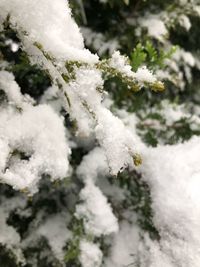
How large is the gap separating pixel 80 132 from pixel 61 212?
1073 mm

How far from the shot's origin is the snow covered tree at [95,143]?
1452mm

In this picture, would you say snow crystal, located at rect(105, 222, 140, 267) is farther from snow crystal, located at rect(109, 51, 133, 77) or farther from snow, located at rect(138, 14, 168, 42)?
snow, located at rect(138, 14, 168, 42)

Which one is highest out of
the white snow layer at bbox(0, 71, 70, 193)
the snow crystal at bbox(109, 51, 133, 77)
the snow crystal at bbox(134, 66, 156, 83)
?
the snow crystal at bbox(109, 51, 133, 77)

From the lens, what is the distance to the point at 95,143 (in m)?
2.65

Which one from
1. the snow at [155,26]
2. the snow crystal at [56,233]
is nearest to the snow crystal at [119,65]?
the snow crystal at [56,233]

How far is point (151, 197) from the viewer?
211cm

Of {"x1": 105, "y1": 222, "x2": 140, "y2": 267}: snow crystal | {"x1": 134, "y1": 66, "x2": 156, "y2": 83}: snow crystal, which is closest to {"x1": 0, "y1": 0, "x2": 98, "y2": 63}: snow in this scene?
{"x1": 134, "y1": 66, "x2": 156, "y2": 83}: snow crystal

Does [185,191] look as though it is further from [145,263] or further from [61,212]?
[61,212]

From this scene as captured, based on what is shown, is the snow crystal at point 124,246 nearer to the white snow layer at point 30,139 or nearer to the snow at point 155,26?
the white snow layer at point 30,139

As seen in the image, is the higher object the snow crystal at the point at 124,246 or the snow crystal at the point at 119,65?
the snow crystal at the point at 119,65

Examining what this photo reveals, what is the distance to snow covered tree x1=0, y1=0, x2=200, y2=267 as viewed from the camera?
145 centimetres

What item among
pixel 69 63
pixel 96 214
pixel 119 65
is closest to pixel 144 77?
pixel 119 65

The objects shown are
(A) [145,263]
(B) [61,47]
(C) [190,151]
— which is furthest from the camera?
(C) [190,151]

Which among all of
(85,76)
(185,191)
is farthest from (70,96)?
(185,191)
